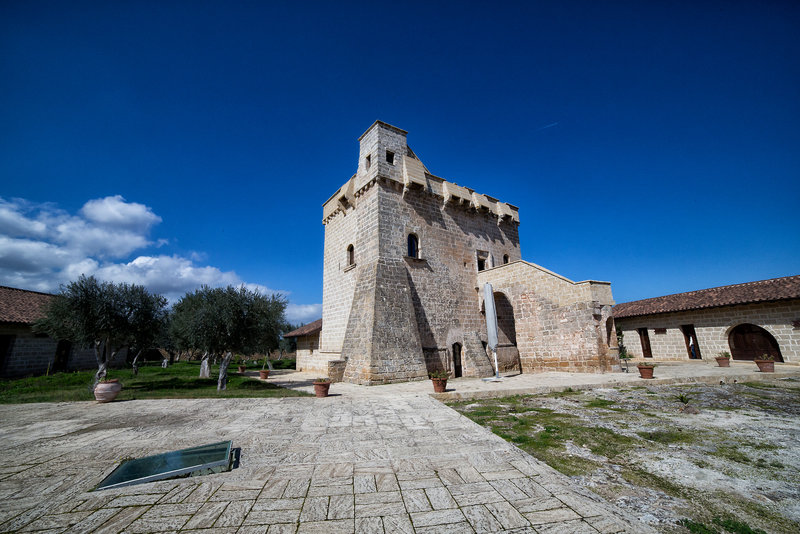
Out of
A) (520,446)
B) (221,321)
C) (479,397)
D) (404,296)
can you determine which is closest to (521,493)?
(520,446)

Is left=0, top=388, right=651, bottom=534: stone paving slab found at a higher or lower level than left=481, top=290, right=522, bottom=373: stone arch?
lower

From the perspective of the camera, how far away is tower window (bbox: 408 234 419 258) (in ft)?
49.5

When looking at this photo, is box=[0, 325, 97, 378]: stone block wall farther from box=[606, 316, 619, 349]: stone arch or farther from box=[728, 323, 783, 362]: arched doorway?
box=[728, 323, 783, 362]: arched doorway

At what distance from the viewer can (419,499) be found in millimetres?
2932

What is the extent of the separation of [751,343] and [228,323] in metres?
25.0

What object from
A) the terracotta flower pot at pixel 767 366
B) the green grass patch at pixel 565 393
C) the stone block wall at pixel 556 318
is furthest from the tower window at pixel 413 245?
the terracotta flower pot at pixel 767 366

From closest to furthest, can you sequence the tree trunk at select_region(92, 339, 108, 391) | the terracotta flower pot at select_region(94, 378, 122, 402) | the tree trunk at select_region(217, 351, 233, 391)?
the terracotta flower pot at select_region(94, 378, 122, 402), the tree trunk at select_region(92, 339, 108, 391), the tree trunk at select_region(217, 351, 233, 391)

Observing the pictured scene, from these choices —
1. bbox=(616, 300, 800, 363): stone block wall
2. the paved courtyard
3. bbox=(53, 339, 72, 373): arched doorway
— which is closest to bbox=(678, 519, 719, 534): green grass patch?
the paved courtyard

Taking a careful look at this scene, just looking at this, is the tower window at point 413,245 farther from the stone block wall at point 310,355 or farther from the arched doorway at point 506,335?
the stone block wall at point 310,355

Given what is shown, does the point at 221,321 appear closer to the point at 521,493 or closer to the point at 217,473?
the point at 217,473

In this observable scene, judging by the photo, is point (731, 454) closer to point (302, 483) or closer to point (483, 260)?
point (302, 483)

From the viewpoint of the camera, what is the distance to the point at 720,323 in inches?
658

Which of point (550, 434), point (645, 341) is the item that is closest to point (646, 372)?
point (550, 434)

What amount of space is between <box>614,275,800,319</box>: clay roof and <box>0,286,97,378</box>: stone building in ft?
108
